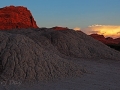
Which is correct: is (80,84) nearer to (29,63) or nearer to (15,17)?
(29,63)

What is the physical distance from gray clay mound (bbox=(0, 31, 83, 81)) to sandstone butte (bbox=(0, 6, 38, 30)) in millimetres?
41220

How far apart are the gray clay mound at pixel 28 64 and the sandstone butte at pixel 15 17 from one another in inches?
1623

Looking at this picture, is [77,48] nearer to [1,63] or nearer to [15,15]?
[1,63]

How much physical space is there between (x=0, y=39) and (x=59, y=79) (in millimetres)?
4905

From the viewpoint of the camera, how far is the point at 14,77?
1197cm

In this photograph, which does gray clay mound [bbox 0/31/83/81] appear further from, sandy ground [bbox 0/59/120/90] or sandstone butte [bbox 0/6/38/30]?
sandstone butte [bbox 0/6/38/30]

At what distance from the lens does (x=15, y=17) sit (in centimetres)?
6212

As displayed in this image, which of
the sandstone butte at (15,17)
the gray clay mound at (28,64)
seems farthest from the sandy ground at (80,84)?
the sandstone butte at (15,17)

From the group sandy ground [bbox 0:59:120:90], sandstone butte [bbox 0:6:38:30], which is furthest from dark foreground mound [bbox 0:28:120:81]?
sandstone butte [bbox 0:6:38:30]

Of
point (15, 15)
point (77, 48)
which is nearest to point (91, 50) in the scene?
point (77, 48)

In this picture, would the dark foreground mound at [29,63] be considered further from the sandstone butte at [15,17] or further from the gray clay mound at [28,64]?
the sandstone butte at [15,17]

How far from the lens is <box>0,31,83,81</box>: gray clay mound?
12.2 meters

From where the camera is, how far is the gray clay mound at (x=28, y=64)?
40.2 ft

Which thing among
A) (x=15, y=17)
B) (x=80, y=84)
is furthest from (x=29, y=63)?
(x=15, y=17)
